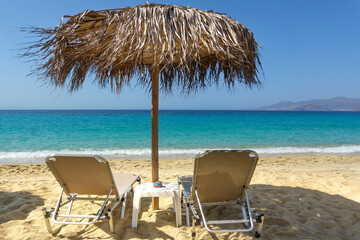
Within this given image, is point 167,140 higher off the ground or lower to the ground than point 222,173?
lower

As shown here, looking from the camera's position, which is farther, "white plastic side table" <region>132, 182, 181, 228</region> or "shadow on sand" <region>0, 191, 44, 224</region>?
"shadow on sand" <region>0, 191, 44, 224</region>

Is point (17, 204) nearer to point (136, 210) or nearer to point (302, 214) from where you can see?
point (136, 210)

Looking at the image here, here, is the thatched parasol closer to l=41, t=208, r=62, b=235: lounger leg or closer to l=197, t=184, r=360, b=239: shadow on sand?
l=41, t=208, r=62, b=235: lounger leg

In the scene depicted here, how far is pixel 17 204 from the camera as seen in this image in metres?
3.18

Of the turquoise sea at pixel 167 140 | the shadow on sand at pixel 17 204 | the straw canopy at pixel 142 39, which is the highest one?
the straw canopy at pixel 142 39

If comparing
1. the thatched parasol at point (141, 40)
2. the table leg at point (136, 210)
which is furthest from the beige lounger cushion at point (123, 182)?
the thatched parasol at point (141, 40)

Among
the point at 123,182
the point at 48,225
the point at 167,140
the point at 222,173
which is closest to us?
the point at 48,225

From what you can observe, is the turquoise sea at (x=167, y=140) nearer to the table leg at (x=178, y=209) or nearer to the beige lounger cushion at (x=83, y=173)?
the beige lounger cushion at (x=83, y=173)

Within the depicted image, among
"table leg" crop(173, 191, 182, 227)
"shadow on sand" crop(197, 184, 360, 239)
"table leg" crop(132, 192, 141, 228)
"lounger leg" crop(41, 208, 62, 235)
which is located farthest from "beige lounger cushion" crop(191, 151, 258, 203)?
"lounger leg" crop(41, 208, 62, 235)

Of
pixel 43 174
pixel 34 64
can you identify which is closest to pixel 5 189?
pixel 43 174

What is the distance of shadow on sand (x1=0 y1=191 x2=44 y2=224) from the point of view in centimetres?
282

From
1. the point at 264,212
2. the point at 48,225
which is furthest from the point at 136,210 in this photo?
the point at 264,212

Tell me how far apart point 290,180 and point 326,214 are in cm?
165

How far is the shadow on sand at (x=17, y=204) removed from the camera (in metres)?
2.82
